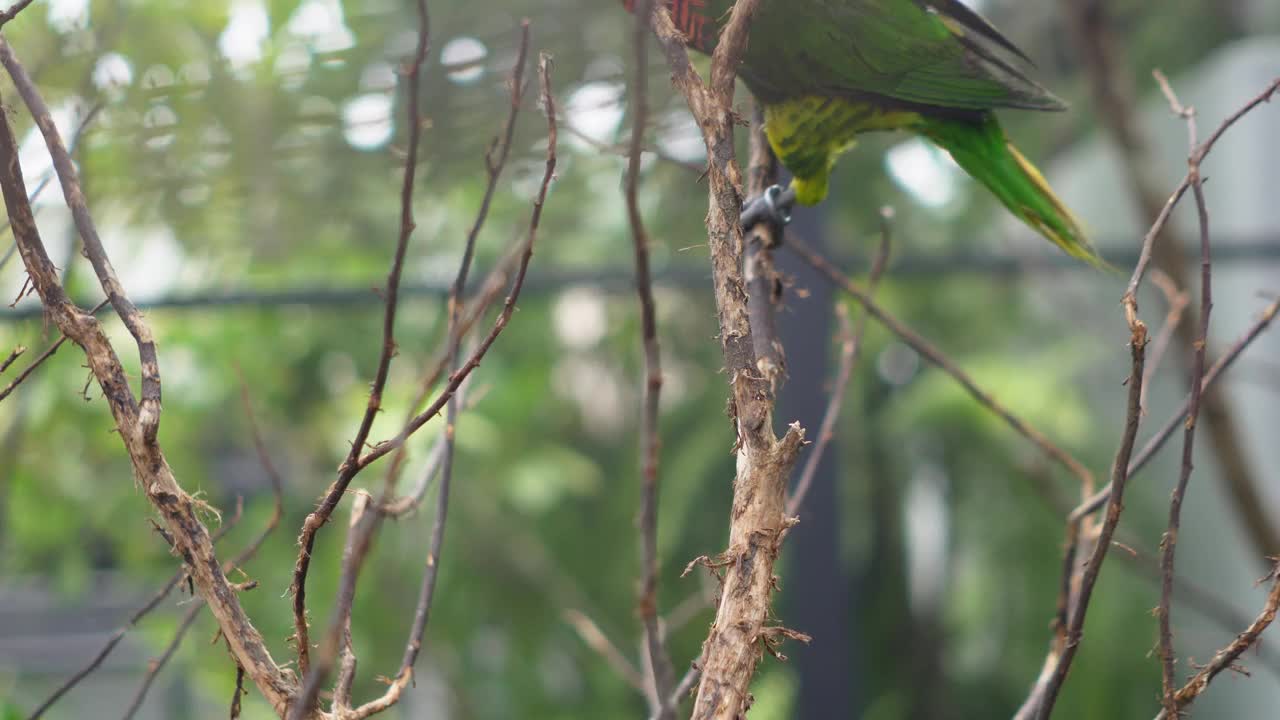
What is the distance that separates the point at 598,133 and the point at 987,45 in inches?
15.5

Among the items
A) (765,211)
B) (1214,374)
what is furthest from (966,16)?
(1214,374)

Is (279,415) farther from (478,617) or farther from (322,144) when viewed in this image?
(322,144)

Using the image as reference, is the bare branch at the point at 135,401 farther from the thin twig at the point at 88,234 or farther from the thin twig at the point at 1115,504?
the thin twig at the point at 1115,504

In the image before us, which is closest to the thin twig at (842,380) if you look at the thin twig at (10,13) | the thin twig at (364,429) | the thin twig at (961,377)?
the thin twig at (961,377)

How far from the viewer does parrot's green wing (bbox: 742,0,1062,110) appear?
69cm

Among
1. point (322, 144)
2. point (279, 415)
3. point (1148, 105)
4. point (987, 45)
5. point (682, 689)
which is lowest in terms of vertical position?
point (682, 689)

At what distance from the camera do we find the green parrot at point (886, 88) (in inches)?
27.4

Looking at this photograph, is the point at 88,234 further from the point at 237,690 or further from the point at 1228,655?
the point at 1228,655

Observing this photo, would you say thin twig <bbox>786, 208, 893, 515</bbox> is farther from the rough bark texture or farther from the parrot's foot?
the rough bark texture

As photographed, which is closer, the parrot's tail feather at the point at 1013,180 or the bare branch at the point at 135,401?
the bare branch at the point at 135,401

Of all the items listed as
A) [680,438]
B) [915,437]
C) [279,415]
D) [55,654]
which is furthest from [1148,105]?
[55,654]

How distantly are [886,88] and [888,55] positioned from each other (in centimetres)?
3

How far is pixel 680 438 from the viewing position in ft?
9.02

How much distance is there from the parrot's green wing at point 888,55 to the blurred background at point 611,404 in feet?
1.61
